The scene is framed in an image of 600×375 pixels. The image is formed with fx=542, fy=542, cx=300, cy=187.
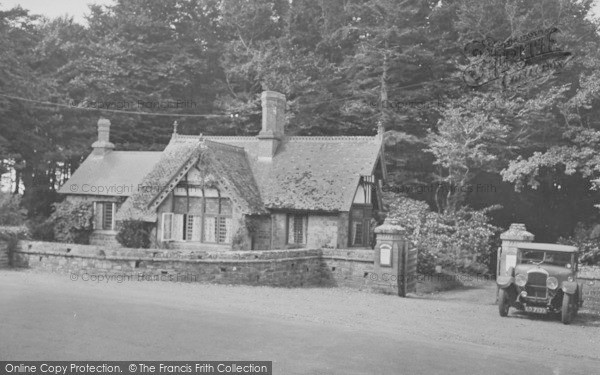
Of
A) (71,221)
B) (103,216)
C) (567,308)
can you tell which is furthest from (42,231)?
(567,308)

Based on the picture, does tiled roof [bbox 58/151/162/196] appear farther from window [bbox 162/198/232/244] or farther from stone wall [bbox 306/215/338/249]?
stone wall [bbox 306/215/338/249]

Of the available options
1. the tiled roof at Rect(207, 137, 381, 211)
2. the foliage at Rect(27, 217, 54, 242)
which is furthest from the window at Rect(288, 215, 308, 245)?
the foliage at Rect(27, 217, 54, 242)

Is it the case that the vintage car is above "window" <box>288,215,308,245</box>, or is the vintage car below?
below

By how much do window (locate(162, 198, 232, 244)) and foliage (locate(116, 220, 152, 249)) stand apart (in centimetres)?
89

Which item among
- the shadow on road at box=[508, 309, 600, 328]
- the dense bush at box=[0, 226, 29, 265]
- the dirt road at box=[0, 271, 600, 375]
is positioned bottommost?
the shadow on road at box=[508, 309, 600, 328]

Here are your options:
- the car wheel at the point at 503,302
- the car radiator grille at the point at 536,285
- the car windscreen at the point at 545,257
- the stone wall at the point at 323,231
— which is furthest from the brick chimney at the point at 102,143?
the car radiator grille at the point at 536,285

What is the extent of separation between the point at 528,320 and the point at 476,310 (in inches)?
69.1

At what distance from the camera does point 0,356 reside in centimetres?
852

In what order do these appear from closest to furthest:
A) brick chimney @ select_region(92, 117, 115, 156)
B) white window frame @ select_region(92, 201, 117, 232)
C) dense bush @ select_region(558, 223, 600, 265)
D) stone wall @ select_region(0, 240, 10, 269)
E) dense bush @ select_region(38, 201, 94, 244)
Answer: stone wall @ select_region(0, 240, 10, 269), dense bush @ select_region(558, 223, 600, 265), dense bush @ select_region(38, 201, 94, 244), white window frame @ select_region(92, 201, 117, 232), brick chimney @ select_region(92, 117, 115, 156)

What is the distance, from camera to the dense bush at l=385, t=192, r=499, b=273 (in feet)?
86.6

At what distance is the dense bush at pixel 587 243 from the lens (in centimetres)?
2554

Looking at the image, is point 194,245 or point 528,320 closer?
point 528,320

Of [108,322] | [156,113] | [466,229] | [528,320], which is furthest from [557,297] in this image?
[156,113]

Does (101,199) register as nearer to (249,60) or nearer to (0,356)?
(249,60)
